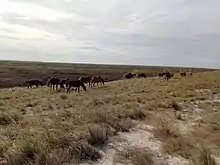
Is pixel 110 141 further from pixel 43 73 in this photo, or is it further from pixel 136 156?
pixel 43 73

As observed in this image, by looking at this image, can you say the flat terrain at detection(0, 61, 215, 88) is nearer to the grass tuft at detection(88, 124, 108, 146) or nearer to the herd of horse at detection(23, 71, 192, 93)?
the herd of horse at detection(23, 71, 192, 93)

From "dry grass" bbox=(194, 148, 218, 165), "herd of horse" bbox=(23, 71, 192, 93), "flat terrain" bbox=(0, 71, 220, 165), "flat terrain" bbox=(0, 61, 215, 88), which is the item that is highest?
"dry grass" bbox=(194, 148, 218, 165)

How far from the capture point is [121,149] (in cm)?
845

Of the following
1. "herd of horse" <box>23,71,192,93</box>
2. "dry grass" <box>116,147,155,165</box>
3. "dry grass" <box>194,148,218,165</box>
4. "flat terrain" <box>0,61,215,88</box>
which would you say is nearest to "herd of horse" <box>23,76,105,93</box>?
"herd of horse" <box>23,71,192,93</box>

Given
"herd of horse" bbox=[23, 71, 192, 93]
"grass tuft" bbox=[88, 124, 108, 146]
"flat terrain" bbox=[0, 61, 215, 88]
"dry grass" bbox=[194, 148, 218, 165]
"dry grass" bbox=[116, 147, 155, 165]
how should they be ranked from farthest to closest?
1. "flat terrain" bbox=[0, 61, 215, 88]
2. "herd of horse" bbox=[23, 71, 192, 93]
3. "grass tuft" bbox=[88, 124, 108, 146]
4. "dry grass" bbox=[116, 147, 155, 165]
5. "dry grass" bbox=[194, 148, 218, 165]

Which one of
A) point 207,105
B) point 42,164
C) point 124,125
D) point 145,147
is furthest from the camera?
point 207,105

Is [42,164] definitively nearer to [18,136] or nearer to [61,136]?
[61,136]

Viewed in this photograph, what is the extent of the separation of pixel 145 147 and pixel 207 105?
10399mm

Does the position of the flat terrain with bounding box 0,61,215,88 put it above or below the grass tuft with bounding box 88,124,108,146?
below

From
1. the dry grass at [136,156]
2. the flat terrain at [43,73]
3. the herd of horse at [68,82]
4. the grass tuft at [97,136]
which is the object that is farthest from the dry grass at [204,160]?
the flat terrain at [43,73]

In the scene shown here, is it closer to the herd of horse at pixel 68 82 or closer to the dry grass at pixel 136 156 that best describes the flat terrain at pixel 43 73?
the herd of horse at pixel 68 82

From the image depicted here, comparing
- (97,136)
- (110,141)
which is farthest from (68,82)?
(97,136)

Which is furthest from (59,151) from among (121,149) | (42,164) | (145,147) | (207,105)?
(207,105)

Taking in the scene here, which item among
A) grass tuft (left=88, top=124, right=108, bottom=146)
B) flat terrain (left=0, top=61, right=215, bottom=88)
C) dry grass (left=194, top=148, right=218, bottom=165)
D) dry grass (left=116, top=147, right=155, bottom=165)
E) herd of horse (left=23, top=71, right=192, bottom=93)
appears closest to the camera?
dry grass (left=194, top=148, right=218, bottom=165)
